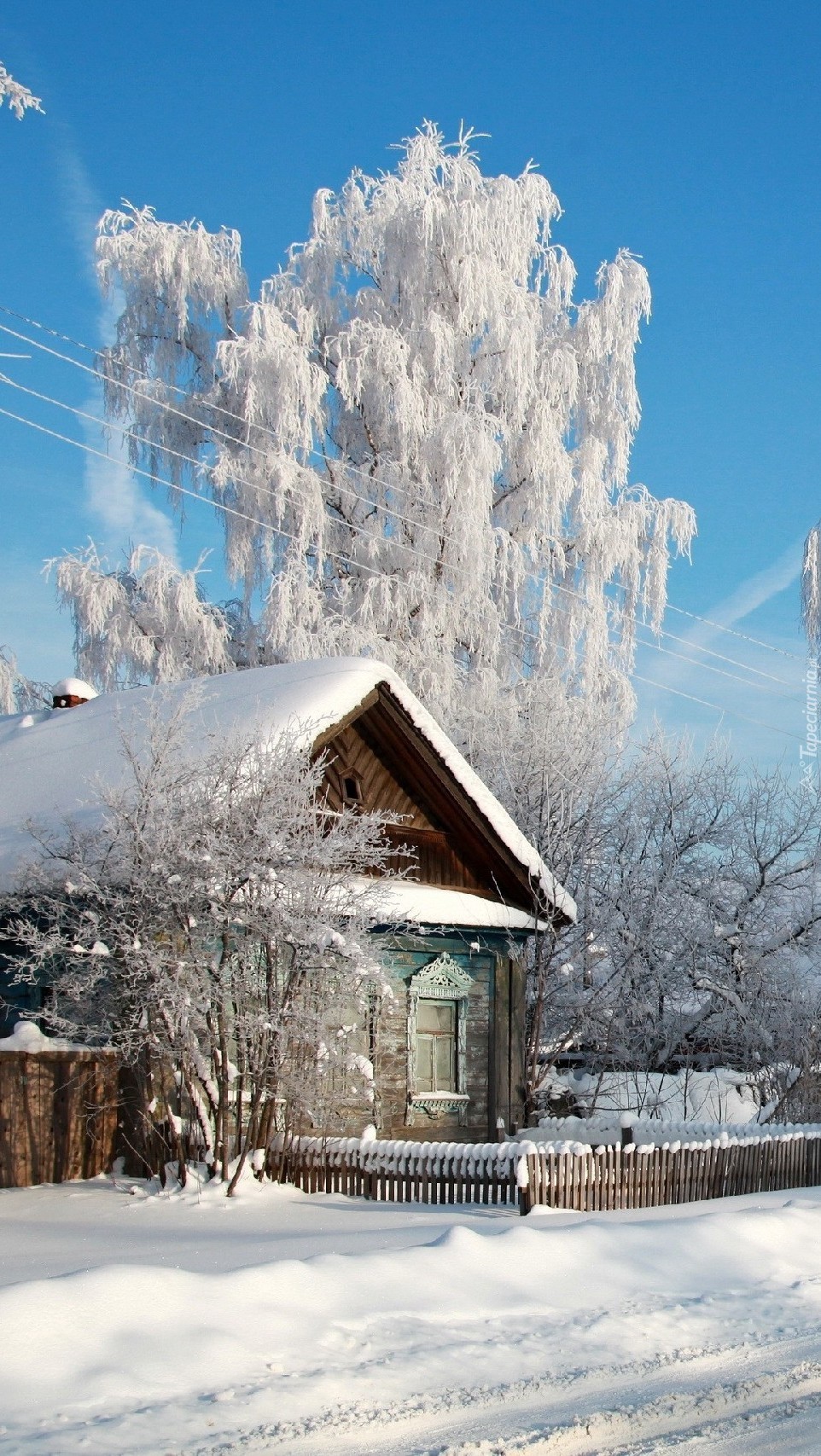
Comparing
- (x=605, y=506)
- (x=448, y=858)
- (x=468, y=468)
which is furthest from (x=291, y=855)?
(x=605, y=506)

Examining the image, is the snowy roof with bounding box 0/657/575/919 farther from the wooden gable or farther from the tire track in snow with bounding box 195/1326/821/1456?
the tire track in snow with bounding box 195/1326/821/1456

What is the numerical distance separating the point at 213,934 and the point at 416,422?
15103 millimetres

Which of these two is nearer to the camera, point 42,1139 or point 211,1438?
point 211,1438

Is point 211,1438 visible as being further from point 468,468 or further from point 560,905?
point 468,468

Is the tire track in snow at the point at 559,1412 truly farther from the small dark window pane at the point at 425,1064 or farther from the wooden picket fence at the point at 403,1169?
the small dark window pane at the point at 425,1064

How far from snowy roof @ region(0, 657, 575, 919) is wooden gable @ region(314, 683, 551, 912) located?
0.48 feet

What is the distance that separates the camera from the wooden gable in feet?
54.4

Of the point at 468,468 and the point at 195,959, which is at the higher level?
the point at 468,468

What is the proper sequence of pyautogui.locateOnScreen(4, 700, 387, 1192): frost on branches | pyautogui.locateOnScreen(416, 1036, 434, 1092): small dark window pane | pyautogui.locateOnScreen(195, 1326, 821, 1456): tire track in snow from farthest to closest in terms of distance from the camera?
pyautogui.locateOnScreen(416, 1036, 434, 1092): small dark window pane
pyautogui.locateOnScreen(4, 700, 387, 1192): frost on branches
pyautogui.locateOnScreen(195, 1326, 821, 1456): tire track in snow

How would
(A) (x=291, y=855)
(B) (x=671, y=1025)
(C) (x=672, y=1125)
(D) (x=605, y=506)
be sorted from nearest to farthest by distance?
(A) (x=291, y=855) < (C) (x=672, y=1125) < (B) (x=671, y=1025) < (D) (x=605, y=506)

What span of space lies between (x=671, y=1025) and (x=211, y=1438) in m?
18.7

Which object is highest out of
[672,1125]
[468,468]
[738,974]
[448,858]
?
[468,468]

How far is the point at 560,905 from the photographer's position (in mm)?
17750

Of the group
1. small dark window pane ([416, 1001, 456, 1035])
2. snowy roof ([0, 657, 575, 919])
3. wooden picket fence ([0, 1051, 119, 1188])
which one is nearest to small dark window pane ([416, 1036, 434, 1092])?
small dark window pane ([416, 1001, 456, 1035])
